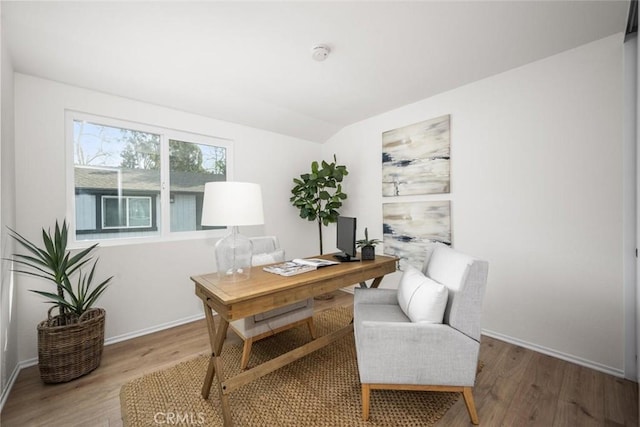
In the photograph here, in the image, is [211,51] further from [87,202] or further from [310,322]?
[310,322]

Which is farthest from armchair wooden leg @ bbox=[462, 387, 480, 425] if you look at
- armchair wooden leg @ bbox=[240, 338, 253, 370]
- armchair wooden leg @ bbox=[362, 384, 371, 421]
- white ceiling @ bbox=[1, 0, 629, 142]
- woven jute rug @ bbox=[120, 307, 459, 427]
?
white ceiling @ bbox=[1, 0, 629, 142]

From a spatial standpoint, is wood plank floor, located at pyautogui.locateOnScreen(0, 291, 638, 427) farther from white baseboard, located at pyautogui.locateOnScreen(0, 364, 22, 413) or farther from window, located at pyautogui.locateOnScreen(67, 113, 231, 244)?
window, located at pyautogui.locateOnScreen(67, 113, 231, 244)

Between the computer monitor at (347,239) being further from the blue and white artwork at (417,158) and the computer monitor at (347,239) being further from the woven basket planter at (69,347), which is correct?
the woven basket planter at (69,347)

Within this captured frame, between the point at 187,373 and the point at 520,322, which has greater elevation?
the point at 520,322

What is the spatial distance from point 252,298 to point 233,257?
443mm

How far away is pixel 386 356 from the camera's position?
1518mm

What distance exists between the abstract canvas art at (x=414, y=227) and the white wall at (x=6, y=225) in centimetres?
337

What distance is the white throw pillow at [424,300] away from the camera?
1561 mm

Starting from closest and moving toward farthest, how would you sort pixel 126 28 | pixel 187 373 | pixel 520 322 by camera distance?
pixel 126 28 → pixel 187 373 → pixel 520 322

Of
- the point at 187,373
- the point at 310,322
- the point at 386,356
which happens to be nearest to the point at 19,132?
the point at 187,373

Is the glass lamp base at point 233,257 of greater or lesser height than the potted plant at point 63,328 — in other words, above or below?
above

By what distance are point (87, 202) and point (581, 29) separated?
431 centimetres

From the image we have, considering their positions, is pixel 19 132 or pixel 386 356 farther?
pixel 19 132

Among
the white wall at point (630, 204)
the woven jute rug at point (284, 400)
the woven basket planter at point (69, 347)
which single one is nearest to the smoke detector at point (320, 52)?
the white wall at point (630, 204)
